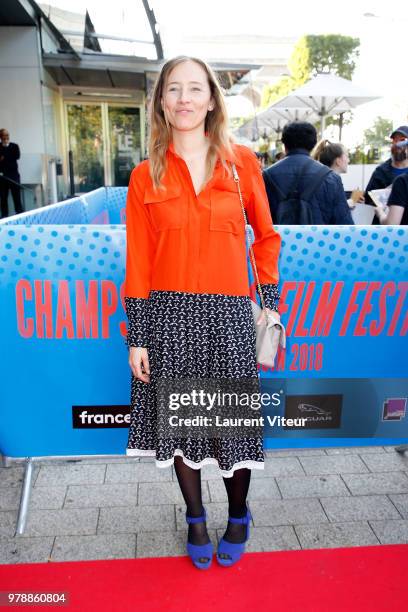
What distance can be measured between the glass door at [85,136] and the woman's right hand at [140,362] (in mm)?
16307

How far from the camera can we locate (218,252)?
205 cm

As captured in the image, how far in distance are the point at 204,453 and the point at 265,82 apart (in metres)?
45.8

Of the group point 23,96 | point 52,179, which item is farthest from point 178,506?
point 23,96

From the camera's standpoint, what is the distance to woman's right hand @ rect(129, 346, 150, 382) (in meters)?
2.17

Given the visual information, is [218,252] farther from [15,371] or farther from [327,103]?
[327,103]

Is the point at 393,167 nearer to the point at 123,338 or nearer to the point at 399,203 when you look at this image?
the point at 399,203

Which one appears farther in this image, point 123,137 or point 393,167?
point 123,137

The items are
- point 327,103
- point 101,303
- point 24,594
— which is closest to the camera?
point 24,594

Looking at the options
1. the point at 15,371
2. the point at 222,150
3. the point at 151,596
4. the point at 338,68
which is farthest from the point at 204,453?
the point at 338,68

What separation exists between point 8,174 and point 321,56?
98.4 feet

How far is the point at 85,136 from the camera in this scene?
56.9 feet

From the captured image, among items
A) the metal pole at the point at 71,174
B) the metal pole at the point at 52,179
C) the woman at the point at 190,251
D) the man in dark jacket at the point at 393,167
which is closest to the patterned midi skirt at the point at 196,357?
the woman at the point at 190,251

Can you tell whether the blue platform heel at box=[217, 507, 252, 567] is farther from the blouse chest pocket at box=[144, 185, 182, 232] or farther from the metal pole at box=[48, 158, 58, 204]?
the metal pole at box=[48, 158, 58, 204]

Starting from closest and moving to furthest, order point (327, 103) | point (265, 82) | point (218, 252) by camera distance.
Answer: point (218, 252), point (327, 103), point (265, 82)
